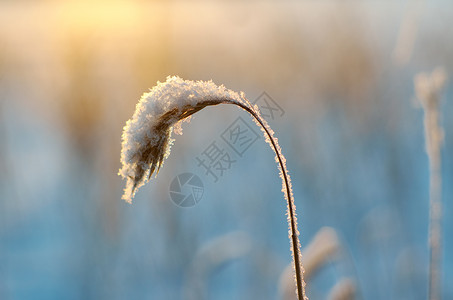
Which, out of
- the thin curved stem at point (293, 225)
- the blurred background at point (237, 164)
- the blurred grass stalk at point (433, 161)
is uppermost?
the blurred background at point (237, 164)

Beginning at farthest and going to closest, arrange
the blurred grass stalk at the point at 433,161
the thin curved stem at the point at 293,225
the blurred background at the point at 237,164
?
the blurred background at the point at 237,164 < the blurred grass stalk at the point at 433,161 < the thin curved stem at the point at 293,225

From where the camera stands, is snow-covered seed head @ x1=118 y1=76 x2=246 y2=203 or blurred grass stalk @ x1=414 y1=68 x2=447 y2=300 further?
blurred grass stalk @ x1=414 y1=68 x2=447 y2=300

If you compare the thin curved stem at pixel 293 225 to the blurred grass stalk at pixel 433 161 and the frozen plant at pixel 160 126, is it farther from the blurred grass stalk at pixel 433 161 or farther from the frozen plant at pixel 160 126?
the blurred grass stalk at pixel 433 161

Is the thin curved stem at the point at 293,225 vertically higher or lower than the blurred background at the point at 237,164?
lower

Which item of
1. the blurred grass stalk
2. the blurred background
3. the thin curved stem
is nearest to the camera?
the thin curved stem

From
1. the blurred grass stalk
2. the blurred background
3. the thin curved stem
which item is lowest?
the thin curved stem

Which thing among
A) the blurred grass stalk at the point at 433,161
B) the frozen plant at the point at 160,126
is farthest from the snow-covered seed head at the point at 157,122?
the blurred grass stalk at the point at 433,161

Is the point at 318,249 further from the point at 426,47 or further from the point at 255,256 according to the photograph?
the point at 426,47

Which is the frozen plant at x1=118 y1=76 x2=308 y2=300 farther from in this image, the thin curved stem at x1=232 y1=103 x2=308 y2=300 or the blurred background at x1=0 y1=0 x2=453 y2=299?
the blurred background at x1=0 y1=0 x2=453 y2=299

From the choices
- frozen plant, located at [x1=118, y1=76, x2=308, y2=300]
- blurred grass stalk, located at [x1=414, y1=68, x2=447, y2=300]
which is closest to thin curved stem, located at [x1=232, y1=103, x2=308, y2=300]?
frozen plant, located at [x1=118, y1=76, x2=308, y2=300]
